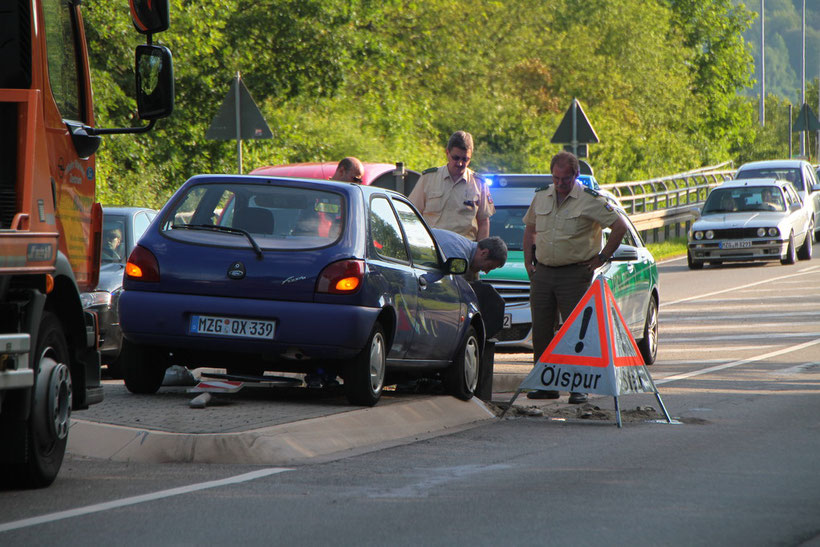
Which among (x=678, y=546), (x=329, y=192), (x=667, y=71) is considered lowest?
(x=678, y=546)

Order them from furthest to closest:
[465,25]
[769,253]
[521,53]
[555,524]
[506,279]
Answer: [521,53] < [465,25] < [769,253] < [506,279] < [555,524]

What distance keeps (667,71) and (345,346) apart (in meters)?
47.3

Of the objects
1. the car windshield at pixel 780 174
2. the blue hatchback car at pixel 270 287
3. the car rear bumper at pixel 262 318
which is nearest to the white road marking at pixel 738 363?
the blue hatchback car at pixel 270 287

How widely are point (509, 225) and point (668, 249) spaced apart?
19.6 metres

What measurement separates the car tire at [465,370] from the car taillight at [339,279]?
1878 mm

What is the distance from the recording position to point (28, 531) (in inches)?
239

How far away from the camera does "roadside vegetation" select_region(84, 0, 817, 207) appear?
86.9 ft

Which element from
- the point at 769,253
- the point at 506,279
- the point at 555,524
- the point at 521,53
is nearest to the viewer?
the point at 555,524

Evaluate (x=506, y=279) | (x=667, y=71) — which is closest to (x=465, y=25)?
(x=667, y=71)

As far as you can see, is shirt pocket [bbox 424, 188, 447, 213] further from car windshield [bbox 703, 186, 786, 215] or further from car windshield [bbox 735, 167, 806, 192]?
car windshield [bbox 735, 167, 806, 192]

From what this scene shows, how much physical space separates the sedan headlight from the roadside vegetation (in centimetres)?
992

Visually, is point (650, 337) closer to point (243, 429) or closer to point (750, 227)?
point (243, 429)

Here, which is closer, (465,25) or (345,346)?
(345,346)

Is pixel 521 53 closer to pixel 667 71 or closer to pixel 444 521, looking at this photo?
pixel 667 71
